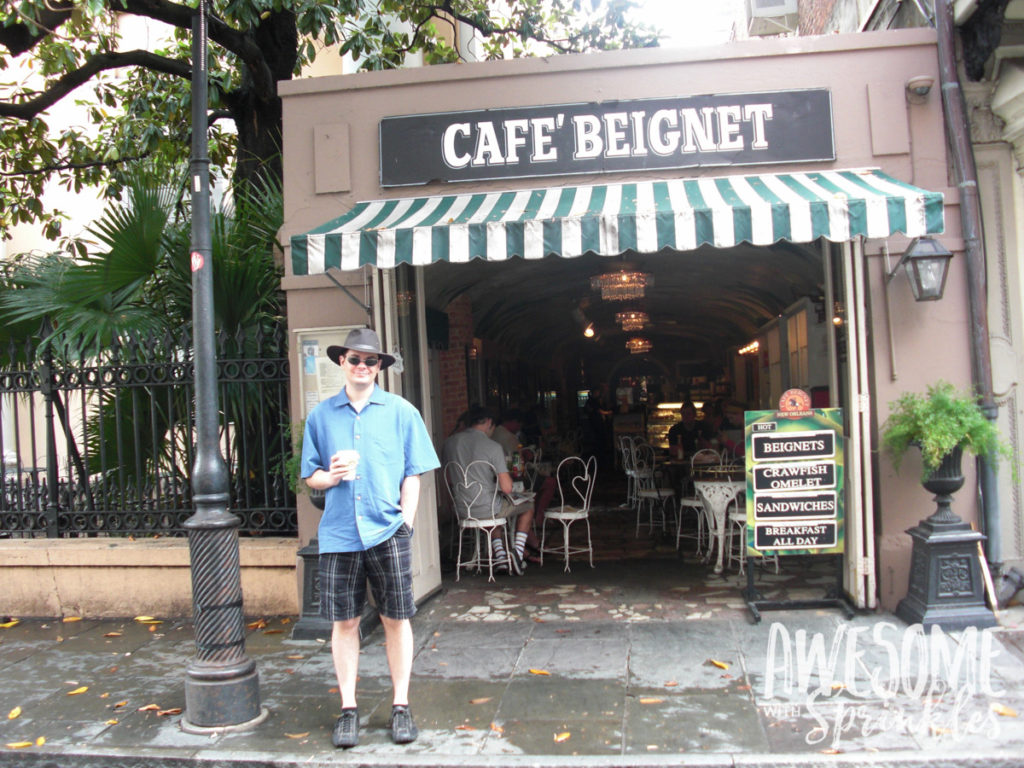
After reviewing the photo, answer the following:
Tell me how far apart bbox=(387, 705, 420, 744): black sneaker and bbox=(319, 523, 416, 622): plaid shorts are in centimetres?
48

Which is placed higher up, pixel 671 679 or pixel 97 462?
pixel 97 462

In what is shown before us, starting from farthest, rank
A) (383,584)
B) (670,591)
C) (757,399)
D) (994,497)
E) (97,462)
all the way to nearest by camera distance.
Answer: (757,399)
(97,462)
(670,591)
(994,497)
(383,584)

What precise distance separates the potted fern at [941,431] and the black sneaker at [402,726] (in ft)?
11.7

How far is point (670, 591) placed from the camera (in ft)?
21.8

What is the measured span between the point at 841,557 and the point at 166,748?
183 inches

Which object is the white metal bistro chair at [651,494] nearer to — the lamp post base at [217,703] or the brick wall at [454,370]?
the brick wall at [454,370]

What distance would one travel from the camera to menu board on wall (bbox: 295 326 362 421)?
6.28 metres

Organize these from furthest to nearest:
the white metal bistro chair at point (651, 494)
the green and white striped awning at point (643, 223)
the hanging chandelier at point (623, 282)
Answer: the hanging chandelier at point (623, 282)
the white metal bistro chair at point (651, 494)
the green and white striped awning at point (643, 223)

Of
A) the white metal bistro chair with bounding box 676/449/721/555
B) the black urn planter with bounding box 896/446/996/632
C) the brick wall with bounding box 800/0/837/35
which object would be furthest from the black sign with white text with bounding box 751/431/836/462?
the brick wall with bounding box 800/0/837/35

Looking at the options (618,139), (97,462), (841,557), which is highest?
(618,139)

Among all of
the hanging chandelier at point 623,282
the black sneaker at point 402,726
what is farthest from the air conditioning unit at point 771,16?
the black sneaker at point 402,726

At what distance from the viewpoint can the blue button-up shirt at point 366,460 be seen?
408 cm

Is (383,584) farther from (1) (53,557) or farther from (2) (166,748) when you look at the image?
(1) (53,557)

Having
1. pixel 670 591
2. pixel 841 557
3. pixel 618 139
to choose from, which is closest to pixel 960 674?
pixel 841 557
